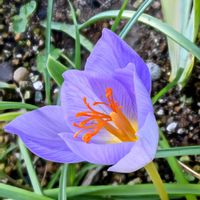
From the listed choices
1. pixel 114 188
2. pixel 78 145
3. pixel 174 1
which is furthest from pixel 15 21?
pixel 78 145

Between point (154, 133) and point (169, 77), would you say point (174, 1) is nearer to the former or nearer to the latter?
point (169, 77)

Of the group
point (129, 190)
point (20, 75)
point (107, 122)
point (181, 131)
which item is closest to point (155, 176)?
point (107, 122)

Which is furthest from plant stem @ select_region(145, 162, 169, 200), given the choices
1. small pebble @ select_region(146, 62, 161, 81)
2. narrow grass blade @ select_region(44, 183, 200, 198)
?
small pebble @ select_region(146, 62, 161, 81)

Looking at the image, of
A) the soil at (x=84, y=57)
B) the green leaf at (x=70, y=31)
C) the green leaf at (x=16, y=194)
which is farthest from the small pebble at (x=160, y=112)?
the green leaf at (x=16, y=194)

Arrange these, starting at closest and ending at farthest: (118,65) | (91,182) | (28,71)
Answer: (118,65), (91,182), (28,71)

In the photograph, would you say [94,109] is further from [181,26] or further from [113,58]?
[181,26]

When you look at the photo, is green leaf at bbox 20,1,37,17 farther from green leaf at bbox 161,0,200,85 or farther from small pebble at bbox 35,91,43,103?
green leaf at bbox 161,0,200,85

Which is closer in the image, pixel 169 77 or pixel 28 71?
pixel 169 77

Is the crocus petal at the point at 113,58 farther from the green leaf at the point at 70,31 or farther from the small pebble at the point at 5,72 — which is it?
the small pebble at the point at 5,72
